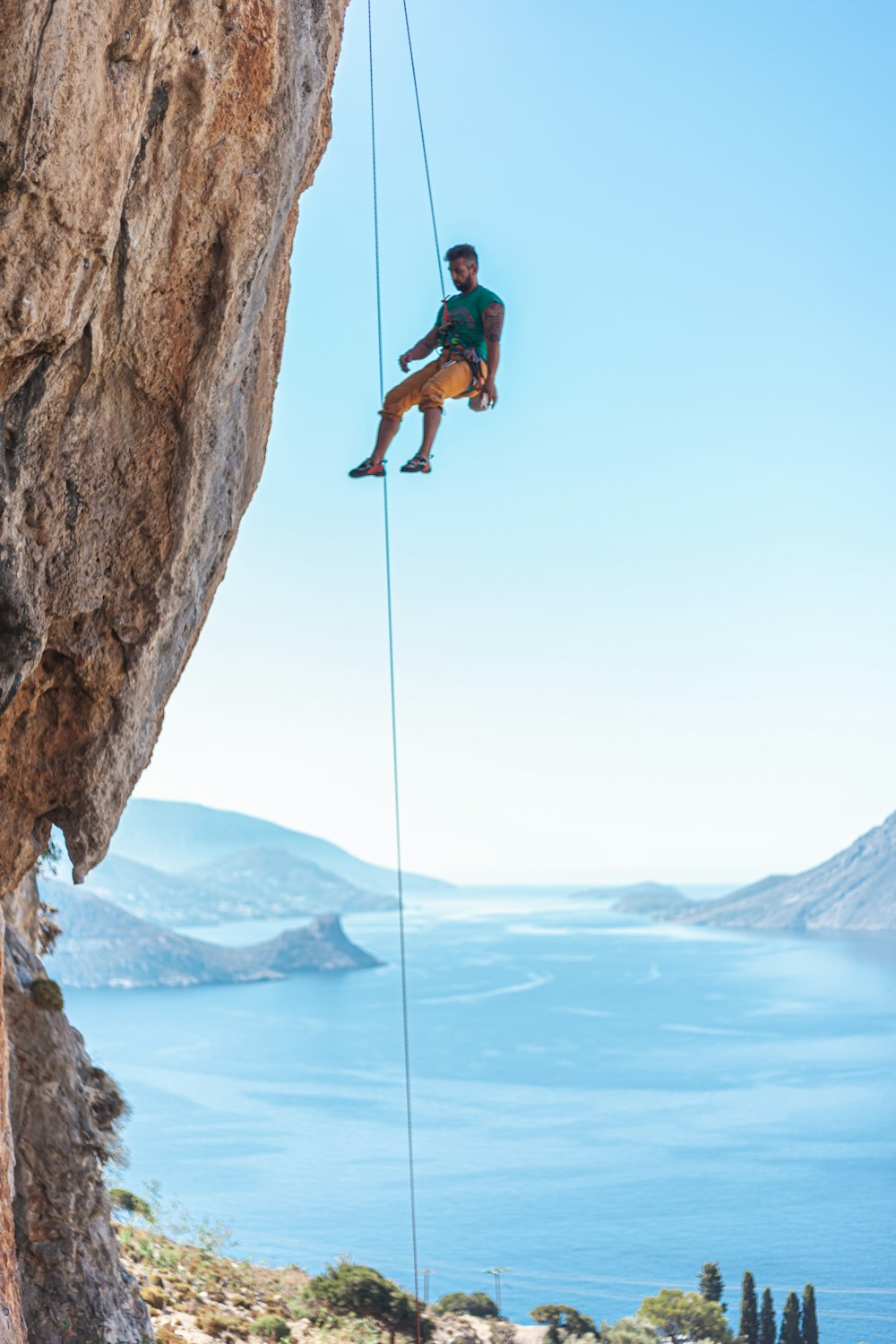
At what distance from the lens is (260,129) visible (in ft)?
20.1

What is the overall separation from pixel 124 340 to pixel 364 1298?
24938 millimetres

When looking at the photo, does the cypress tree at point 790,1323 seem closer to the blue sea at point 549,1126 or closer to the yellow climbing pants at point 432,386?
the blue sea at point 549,1126

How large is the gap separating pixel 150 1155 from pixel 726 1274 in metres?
30.4

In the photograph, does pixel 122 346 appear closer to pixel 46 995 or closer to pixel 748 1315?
pixel 46 995

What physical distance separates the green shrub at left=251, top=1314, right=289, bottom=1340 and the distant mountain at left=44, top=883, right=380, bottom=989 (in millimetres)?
107354

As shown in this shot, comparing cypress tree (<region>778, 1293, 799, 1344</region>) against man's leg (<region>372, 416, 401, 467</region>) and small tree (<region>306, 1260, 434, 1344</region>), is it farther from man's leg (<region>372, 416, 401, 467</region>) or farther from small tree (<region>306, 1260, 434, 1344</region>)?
man's leg (<region>372, 416, 401, 467</region>)

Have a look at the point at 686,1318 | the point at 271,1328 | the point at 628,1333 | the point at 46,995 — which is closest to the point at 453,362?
the point at 46,995

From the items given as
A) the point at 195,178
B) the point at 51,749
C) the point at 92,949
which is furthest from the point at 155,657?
the point at 92,949

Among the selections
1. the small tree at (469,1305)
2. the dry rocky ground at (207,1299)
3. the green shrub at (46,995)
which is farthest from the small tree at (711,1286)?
the green shrub at (46,995)

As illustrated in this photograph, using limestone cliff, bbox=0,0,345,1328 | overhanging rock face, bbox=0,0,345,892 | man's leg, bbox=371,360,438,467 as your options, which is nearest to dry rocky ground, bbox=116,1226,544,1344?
overhanging rock face, bbox=0,0,345,892

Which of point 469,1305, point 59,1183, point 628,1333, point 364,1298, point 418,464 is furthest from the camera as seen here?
point 469,1305

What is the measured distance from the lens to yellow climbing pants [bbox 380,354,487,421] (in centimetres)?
736

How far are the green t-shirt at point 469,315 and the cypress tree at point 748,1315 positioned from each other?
34.9 metres

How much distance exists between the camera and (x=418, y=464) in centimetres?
729
